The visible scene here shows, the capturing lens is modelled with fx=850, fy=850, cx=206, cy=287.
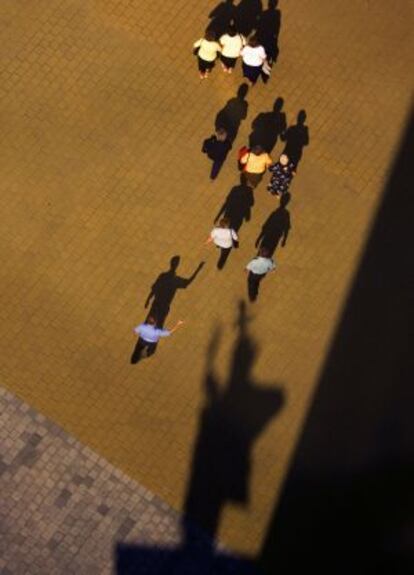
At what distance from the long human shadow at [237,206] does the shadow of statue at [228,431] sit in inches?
56.5

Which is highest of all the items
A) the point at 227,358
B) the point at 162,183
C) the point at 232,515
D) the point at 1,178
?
the point at 162,183

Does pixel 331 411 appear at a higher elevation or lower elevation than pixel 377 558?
higher

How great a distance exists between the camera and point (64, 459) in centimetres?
1379

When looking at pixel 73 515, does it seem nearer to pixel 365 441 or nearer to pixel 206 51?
pixel 365 441

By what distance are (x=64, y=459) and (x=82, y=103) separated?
19.3 ft

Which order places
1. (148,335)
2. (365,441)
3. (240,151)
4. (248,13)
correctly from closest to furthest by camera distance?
(148,335) < (240,151) < (365,441) < (248,13)

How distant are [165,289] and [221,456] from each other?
9.50 feet

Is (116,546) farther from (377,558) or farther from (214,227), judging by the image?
(214,227)

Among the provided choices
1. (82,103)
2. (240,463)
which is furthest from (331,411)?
(82,103)

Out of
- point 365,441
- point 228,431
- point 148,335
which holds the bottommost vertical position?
point 228,431

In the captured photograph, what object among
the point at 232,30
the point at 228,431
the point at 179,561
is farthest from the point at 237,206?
the point at 179,561

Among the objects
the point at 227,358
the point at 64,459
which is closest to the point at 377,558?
the point at 227,358

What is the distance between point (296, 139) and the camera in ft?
46.8

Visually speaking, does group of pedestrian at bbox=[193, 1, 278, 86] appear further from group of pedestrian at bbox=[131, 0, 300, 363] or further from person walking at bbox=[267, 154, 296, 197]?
person walking at bbox=[267, 154, 296, 197]
